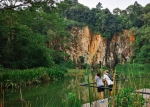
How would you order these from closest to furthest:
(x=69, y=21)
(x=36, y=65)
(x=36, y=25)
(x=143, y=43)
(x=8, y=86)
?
(x=8, y=86) → (x=36, y=65) → (x=36, y=25) → (x=143, y=43) → (x=69, y=21)

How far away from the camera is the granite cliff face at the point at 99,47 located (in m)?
29.7

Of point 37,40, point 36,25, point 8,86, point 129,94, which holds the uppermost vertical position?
point 36,25

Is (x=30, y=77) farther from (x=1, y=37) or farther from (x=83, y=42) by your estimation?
(x=83, y=42)

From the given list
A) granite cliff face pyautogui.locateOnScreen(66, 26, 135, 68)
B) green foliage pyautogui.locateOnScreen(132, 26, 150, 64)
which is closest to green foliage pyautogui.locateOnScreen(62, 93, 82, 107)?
green foliage pyautogui.locateOnScreen(132, 26, 150, 64)

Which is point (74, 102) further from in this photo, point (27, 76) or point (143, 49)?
point (143, 49)

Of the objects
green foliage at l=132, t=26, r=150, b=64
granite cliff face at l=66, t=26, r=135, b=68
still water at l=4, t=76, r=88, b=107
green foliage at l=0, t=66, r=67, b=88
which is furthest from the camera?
granite cliff face at l=66, t=26, r=135, b=68

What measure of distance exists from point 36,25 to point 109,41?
14243mm

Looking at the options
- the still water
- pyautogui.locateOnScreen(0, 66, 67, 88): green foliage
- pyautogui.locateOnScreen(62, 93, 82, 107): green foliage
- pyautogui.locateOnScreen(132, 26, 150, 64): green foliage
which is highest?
pyautogui.locateOnScreen(132, 26, 150, 64): green foliage

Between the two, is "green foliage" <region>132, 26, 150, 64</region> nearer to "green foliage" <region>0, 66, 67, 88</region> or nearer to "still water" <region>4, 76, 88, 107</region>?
"green foliage" <region>0, 66, 67, 88</region>

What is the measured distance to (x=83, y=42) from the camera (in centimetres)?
3030

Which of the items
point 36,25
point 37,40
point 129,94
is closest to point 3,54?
point 37,40


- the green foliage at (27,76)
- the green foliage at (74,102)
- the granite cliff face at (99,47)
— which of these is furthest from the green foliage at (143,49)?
the green foliage at (74,102)

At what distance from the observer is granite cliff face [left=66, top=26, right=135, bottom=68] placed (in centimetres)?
2969

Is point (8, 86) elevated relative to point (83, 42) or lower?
lower
